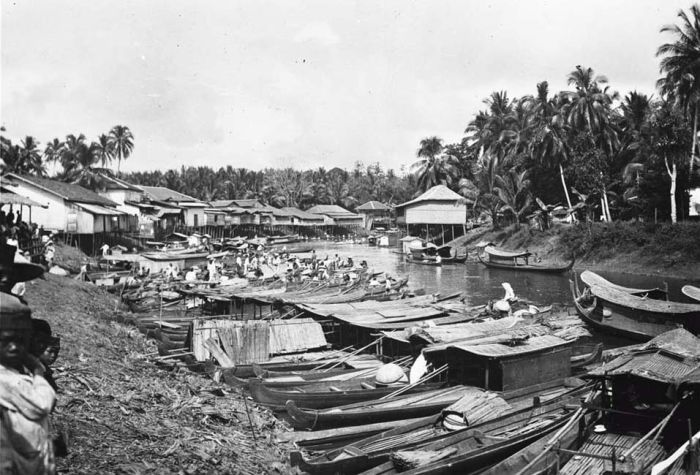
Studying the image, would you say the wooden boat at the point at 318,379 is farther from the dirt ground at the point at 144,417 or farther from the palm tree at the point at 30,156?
the palm tree at the point at 30,156

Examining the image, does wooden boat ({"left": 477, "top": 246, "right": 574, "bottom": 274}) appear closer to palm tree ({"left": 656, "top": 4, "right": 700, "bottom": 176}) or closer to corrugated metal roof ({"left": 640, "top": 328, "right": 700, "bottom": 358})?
palm tree ({"left": 656, "top": 4, "right": 700, "bottom": 176})


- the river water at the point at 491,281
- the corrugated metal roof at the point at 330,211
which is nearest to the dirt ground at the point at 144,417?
the river water at the point at 491,281

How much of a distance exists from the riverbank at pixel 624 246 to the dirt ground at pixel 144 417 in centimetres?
2992

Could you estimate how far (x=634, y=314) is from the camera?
57.8 feet

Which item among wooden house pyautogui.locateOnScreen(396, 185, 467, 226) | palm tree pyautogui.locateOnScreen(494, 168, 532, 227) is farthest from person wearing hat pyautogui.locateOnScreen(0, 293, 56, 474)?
wooden house pyautogui.locateOnScreen(396, 185, 467, 226)

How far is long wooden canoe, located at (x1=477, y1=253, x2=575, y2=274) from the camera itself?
3547 centimetres

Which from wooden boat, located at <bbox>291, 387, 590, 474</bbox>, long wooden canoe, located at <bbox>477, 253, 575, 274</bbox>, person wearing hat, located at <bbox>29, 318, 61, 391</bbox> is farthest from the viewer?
long wooden canoe, located at <bbox>477, 253, 575, 274</bbox>

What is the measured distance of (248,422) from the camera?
30.8 ft

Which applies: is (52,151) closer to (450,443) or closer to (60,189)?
(60,189)

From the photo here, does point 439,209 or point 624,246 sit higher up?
point 439,209

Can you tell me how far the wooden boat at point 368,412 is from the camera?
9.36m

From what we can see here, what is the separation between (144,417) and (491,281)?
3050cm

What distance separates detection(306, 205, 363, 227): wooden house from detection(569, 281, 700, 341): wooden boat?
194 feet

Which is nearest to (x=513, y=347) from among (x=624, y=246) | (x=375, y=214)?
(x=624, y=246)
